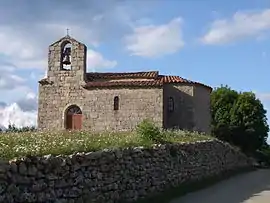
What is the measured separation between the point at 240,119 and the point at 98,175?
4259 cm

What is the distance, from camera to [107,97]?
117ft

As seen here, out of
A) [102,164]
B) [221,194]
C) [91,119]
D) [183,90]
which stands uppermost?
[183,90]

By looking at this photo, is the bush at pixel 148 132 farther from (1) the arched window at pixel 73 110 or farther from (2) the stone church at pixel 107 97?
(1) the arched window at pixel 73 110

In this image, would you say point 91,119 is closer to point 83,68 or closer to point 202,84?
point 83,68

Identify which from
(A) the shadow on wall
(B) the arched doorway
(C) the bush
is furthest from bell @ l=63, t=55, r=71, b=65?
(C) the bush

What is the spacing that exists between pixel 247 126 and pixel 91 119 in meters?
21.7

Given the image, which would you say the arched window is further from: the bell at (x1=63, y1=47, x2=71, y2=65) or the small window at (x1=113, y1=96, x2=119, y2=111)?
the bell at (x1=63, y1=47, x2=71, y2=65)

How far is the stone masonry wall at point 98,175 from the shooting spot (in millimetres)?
8555

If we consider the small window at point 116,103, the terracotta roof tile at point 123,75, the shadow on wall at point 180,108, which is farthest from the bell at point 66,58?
the shadow on wall at point 180,108

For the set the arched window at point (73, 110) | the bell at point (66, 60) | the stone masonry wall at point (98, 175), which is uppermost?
the bell at point (66, 60)

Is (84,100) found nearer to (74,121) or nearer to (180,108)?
(74,121)

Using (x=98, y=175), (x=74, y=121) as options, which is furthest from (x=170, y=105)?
(x=98, y=175)

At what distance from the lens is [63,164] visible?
9.76m

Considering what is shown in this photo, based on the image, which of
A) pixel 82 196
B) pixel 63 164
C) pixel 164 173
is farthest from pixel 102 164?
pixel 164 173
